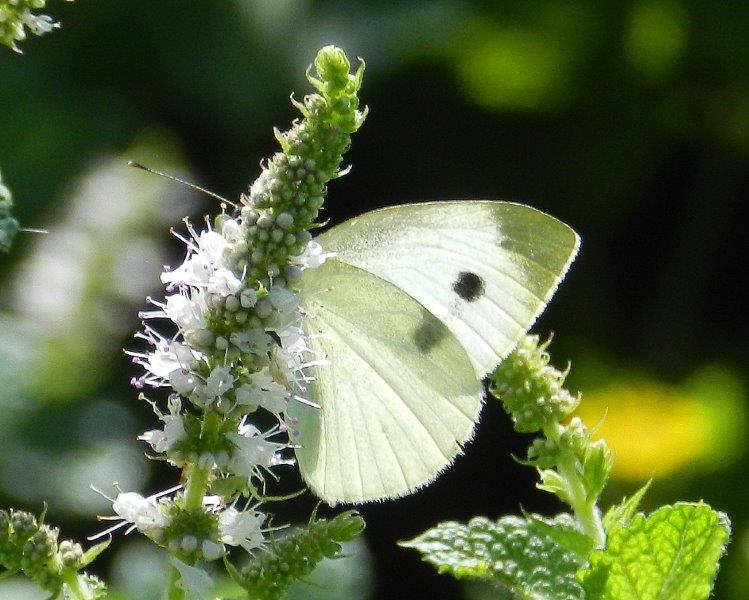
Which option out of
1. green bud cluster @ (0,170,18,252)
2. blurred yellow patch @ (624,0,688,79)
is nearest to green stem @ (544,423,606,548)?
green bud cluster @ (0,170,18,252)

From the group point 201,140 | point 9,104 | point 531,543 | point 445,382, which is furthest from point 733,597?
point 9,104

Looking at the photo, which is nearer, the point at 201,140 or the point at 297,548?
the point at 297,548

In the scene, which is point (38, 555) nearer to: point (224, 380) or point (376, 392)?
point (224, 380)

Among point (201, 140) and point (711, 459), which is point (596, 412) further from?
point (201, 140)

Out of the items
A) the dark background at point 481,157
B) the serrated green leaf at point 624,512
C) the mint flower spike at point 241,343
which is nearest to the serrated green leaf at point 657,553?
the serrated green leaf at point 624,512

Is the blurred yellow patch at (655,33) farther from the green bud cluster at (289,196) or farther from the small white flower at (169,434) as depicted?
the small white flower at (169,434)

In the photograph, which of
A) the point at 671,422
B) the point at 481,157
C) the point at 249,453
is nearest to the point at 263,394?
the point at 249,453
